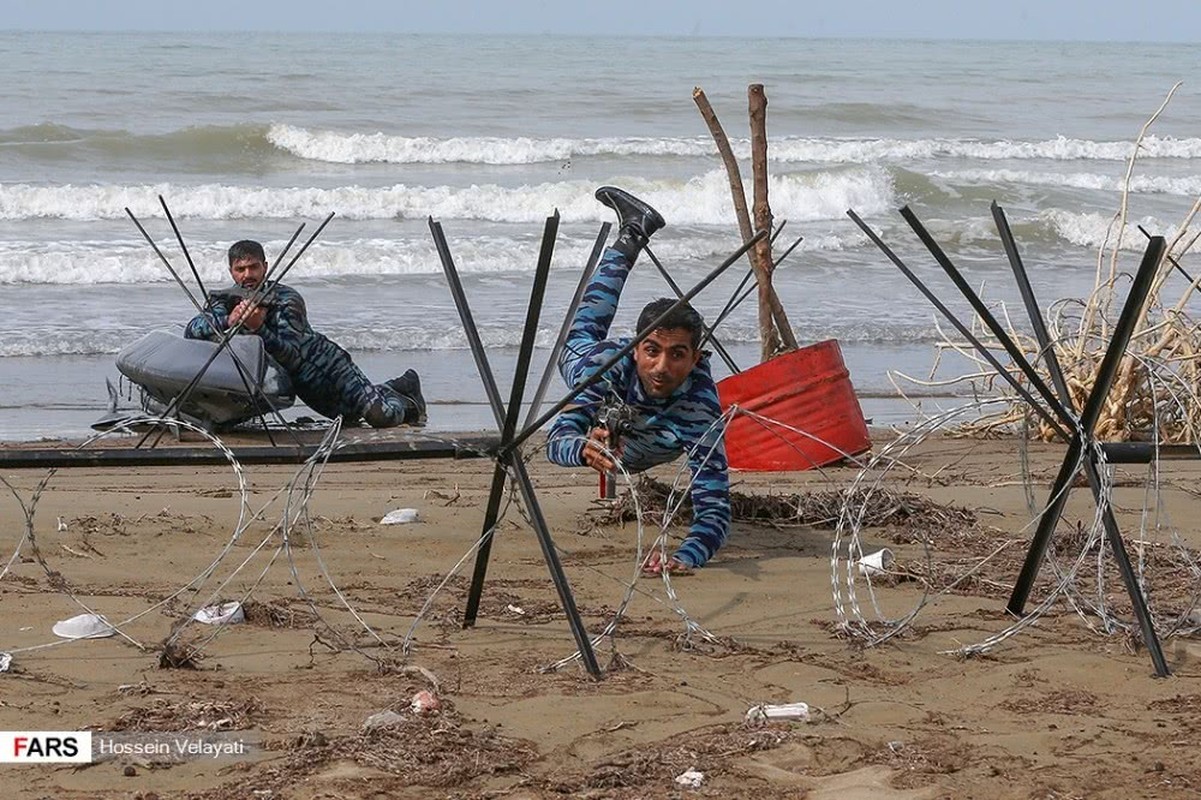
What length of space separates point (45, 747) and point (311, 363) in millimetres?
4637

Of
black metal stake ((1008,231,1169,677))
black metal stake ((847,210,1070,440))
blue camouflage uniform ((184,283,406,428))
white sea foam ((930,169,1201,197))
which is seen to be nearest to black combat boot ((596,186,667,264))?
black metal stake ((847,210,1070,440))

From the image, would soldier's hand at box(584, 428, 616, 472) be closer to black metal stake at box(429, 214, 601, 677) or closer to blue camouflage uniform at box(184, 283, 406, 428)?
black metal stake at box(429, 214, 601, 677)

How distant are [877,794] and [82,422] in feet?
19.4

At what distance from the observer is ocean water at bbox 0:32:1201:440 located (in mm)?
10688

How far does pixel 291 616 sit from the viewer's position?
3.85 meters

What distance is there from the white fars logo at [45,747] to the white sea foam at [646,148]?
61.6 ft

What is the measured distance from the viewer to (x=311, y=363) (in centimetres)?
744

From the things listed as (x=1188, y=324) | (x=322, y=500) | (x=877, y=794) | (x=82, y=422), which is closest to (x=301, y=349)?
(x=82, y=422)

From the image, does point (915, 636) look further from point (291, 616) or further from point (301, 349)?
point (301, 349)

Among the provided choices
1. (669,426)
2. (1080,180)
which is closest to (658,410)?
(669,426)

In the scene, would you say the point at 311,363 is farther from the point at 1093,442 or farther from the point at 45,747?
the point at 1093,442

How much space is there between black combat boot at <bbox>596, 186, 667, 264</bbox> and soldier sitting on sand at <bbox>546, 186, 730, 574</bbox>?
1.09 feet

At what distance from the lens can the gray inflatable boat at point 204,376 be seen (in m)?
6.95

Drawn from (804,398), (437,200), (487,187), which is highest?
(487,187)
